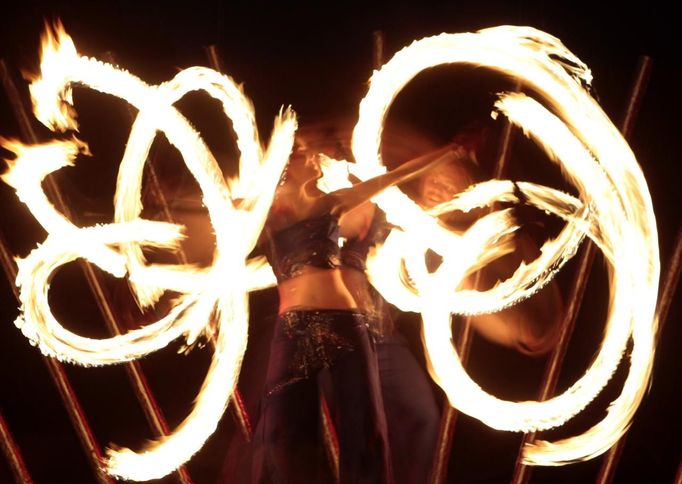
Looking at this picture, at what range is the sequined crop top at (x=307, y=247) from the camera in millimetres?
3383

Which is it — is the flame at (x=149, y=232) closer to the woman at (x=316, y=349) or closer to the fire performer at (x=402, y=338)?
the woman at (x=316, y=349)

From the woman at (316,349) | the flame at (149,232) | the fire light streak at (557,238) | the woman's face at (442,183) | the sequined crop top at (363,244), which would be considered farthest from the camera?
the woman's face at (442,183)

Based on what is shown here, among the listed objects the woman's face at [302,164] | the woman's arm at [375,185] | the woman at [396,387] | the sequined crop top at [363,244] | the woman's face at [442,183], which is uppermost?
the woman's face at [302,164]

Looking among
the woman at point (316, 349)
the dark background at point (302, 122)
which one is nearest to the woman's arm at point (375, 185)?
the woman at point (316, 349)

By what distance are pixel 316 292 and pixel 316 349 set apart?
0.72 ft

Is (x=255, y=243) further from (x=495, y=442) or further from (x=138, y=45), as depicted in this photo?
(x=495, y=442)

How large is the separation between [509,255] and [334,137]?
2.97 feet

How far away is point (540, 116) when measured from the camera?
11.3ft

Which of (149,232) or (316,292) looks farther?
(149,232)

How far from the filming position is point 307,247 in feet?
11.2

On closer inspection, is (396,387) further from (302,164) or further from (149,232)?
(149,232)

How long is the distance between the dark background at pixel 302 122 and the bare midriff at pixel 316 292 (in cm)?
72

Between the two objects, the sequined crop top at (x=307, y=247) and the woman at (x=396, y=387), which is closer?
the sequined crop top at (x=307, y=247)

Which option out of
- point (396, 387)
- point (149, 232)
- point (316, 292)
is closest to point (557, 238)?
point (396, 387)
